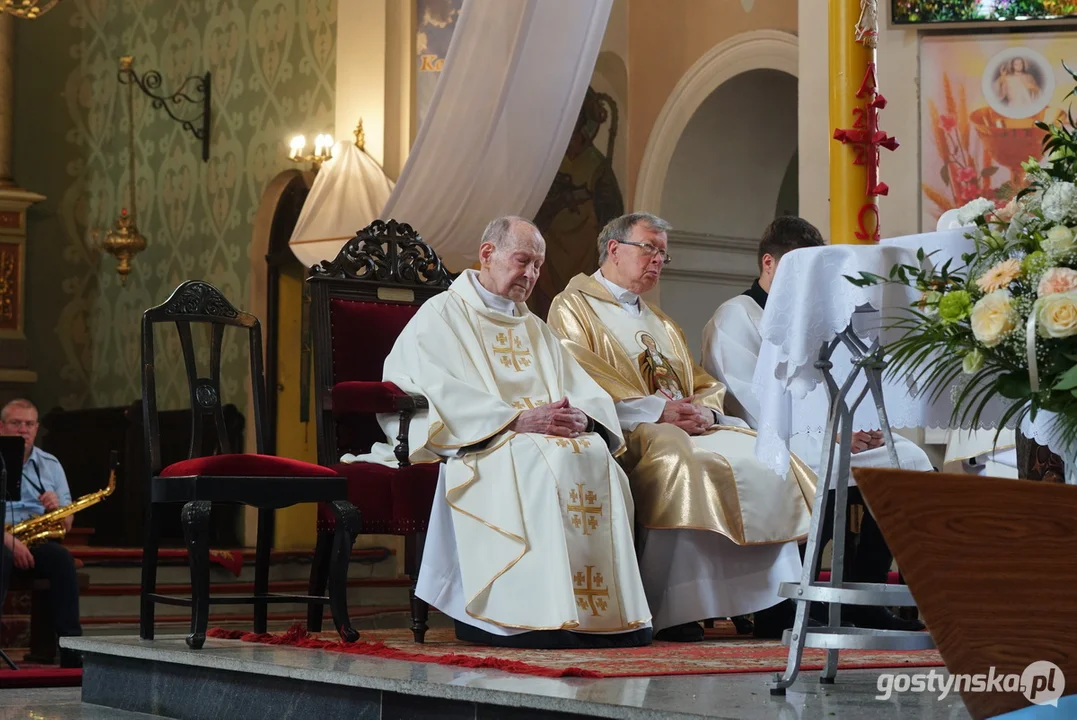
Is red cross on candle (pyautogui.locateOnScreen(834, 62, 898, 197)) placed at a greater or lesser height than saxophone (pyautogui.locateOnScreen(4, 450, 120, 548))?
greater

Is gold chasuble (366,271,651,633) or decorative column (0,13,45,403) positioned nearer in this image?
gold chasuble (366,271,651,633)

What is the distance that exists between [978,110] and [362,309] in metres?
2.90

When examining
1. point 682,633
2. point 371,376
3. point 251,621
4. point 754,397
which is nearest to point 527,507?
point 682,633

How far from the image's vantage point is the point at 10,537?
6.55m

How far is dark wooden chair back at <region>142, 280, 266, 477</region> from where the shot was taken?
15.1 ft

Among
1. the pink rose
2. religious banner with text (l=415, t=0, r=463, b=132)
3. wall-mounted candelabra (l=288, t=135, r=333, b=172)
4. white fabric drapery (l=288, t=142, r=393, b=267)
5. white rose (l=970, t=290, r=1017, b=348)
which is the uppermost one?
religious banner with text (l=415, t=0, r=463, b=132)

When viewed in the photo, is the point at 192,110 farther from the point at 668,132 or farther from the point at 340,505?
the point at 340,505

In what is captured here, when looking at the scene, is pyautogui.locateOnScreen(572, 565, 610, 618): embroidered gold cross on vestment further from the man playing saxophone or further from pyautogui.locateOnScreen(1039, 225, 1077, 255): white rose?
the man playing saxophone

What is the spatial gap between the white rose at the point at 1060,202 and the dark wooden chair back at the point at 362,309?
9.72ft

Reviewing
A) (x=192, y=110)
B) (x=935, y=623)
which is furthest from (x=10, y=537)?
(x=192, y=110)

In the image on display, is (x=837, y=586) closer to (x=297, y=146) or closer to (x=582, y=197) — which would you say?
(x=582, y=197)

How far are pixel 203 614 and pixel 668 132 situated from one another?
215 inches

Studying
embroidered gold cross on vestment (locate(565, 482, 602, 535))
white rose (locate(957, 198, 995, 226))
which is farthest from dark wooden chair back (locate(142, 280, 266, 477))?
white rose (locate(957, 198, 995, 226))

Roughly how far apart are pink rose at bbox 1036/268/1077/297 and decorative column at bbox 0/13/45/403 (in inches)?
406
